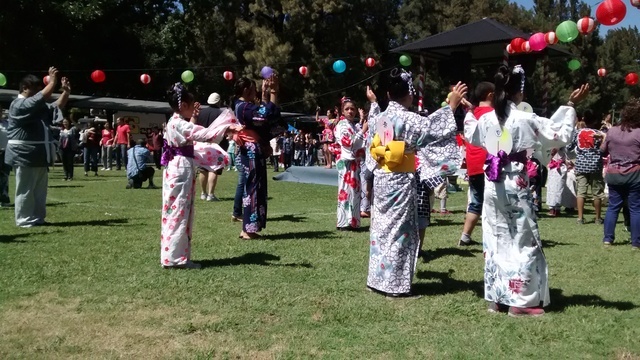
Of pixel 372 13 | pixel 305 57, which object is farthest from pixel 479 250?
pixel 372 13

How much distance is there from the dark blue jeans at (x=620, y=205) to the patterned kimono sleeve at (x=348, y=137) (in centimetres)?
342

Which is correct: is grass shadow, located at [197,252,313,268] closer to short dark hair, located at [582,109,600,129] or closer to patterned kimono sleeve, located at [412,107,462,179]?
patterned kimono sleeve, located at [412,107,462,179]

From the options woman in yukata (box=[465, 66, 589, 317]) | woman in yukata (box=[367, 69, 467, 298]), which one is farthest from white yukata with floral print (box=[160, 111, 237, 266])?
woman in yukata (box=[465, 66, 589, 317])

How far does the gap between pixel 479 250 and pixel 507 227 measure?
110 inches

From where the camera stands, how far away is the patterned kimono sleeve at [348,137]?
31.3ft

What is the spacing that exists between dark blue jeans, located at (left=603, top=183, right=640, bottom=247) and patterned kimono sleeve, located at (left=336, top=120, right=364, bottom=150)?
11.2 ft

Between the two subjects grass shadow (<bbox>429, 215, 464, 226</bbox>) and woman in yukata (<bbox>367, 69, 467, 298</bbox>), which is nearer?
woman in yukata (<bbox>367, 69, 467, 298</bbox>)

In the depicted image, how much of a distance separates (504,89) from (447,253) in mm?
2926

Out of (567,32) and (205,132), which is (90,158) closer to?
(205,132)

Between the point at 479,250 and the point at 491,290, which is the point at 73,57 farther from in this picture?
the point at 491,290

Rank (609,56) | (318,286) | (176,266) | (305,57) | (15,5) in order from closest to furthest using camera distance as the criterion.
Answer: (318,286) < (176,266) < (15,5) < (305,57) < (609,56)

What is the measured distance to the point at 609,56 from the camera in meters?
49.1

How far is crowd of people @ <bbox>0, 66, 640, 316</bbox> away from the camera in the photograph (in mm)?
5066

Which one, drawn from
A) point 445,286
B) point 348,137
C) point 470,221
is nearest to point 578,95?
point 445,286
